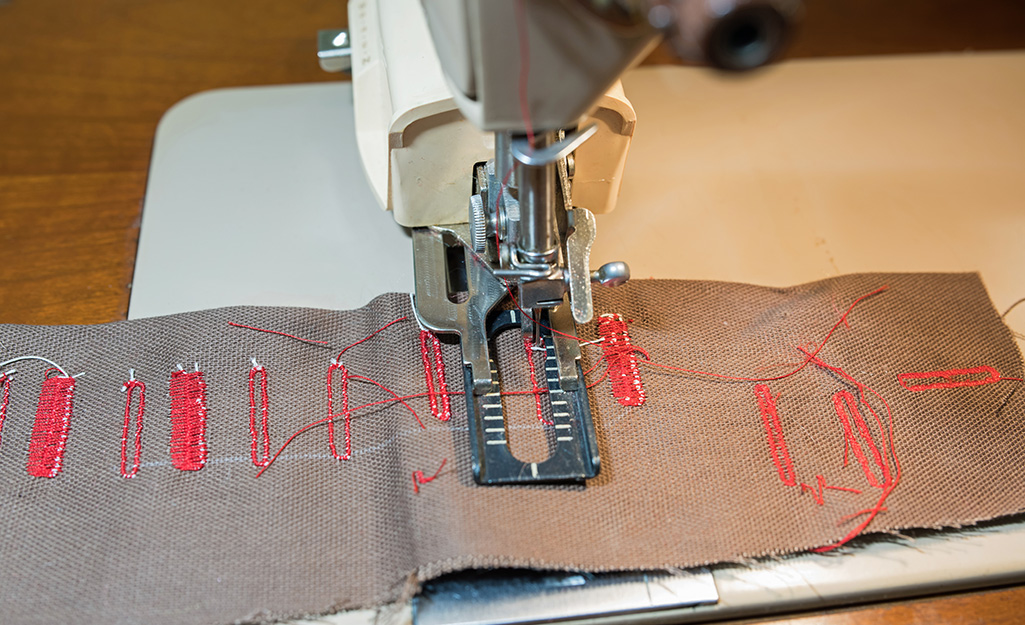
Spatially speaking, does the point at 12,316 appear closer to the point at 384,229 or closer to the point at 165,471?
the point at 165,471

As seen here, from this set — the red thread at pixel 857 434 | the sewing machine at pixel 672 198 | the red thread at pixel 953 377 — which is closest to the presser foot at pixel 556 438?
the sewing machine at pixel 672 198

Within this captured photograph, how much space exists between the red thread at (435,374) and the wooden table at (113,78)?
20.1 inches

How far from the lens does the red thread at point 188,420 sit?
1.15 m

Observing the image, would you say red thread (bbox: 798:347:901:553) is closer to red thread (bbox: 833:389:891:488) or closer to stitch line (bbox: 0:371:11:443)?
red thread (bbox: 833:389:891:488)

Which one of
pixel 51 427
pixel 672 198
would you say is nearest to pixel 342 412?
pixel 51 427

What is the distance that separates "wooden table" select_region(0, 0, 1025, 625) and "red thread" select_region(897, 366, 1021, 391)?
672mm

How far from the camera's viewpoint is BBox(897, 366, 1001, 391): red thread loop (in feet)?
4.08

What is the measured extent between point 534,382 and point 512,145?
40cm

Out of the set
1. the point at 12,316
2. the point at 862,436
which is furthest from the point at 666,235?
the point at 12,316

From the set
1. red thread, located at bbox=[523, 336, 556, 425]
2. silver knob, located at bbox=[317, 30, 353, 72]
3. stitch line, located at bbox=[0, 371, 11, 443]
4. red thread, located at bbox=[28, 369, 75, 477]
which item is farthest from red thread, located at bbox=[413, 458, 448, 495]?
silver knob, located at bbox=[317, 30, 353, 72]

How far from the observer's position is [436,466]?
1.13 meters

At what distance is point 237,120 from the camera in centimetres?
166

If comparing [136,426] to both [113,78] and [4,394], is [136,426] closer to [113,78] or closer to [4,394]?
[4,394]

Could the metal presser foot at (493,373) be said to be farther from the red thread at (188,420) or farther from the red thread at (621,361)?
the red thread at (188,420)
